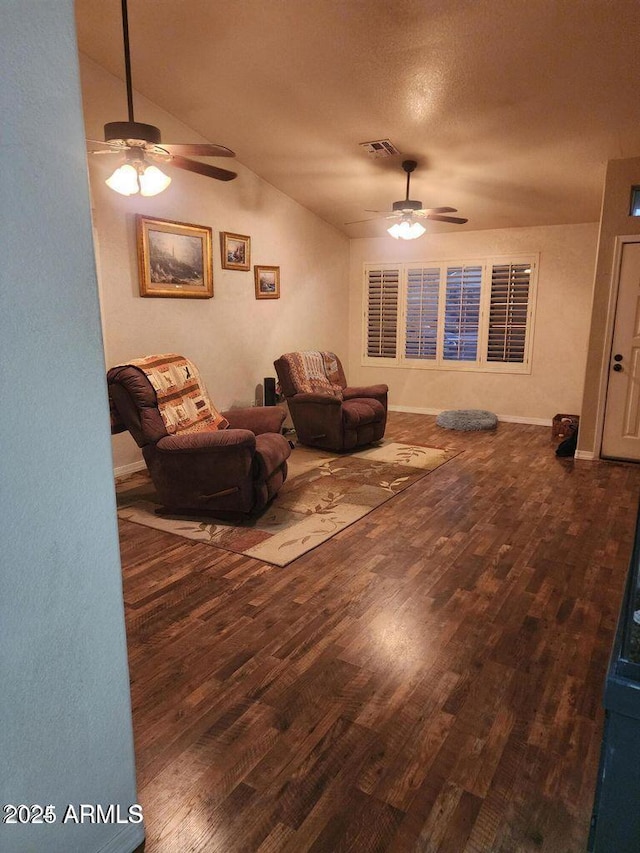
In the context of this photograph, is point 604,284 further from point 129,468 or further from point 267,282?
Answer: point 129,468

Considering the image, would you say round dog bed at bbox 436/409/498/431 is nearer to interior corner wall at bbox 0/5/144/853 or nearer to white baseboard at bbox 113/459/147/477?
white baseboard at bbox 113/459/147/477

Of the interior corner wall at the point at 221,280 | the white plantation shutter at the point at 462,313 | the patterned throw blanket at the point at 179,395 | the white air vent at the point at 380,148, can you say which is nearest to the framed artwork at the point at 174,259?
the interior corner wall at the point at 221,280

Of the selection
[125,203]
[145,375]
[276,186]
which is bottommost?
[145,375]

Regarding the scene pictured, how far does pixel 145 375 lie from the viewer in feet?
11.9

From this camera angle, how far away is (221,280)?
5.36 m

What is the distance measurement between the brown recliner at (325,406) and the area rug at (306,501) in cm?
16

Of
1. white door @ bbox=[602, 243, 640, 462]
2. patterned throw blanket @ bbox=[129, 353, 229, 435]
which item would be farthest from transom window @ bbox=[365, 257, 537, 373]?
patterned throw blanket @ bbox=[129, 353, 229, 435]

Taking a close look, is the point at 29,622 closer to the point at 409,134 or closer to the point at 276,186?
the point at 409,134

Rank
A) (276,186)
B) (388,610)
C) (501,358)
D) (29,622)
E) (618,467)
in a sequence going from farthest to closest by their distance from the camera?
1. (501,358)
2. (276,186)
3. (618,467)
4. (388,610)
5. (29,622)

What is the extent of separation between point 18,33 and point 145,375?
2747 mm

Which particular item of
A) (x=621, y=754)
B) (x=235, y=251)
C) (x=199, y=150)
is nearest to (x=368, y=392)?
(x=235, y=251)

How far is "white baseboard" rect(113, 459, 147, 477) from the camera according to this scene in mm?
4570

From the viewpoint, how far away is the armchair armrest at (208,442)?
3.41m

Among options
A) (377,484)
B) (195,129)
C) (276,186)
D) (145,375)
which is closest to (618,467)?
(377,484)
